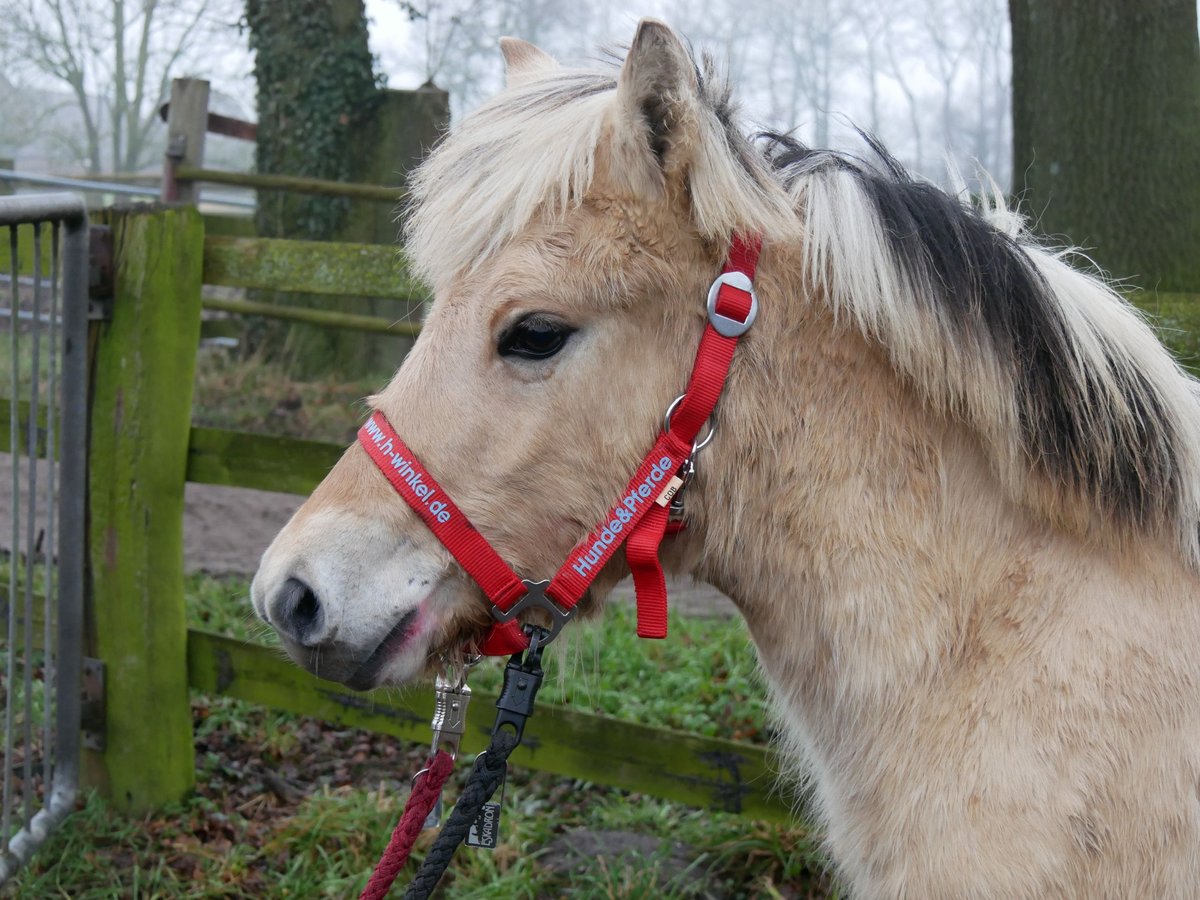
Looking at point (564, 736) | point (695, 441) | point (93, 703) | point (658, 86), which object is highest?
point (658, 86)

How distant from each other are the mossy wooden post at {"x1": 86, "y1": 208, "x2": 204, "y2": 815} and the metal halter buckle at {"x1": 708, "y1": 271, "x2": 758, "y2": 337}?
2.27 m

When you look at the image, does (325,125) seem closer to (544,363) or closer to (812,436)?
(544,363)

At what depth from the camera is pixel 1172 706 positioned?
1591mm

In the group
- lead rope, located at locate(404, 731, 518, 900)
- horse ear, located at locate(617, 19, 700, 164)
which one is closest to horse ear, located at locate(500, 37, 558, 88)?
horse ear, located at locate(617, 19, 700, 164)

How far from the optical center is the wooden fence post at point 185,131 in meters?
8.80

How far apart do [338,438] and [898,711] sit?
662cm

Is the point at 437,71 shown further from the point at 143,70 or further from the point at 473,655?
the point at 473,655

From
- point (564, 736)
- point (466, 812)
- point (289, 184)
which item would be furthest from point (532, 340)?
point (289, 184)

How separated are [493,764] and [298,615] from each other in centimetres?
46

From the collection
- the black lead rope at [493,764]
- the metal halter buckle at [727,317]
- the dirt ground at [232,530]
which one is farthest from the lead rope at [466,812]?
the dirt ground at [232,530]

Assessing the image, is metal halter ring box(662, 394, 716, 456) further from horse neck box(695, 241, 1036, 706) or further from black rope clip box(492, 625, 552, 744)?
black rope clip box(492, 625, 552, 744)

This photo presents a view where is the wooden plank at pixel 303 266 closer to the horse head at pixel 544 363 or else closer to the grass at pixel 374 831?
the grass at pixel 374 831

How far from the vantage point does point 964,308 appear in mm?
1738

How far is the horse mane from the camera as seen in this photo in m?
1.72
